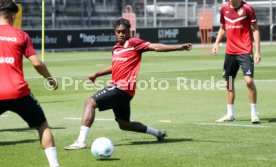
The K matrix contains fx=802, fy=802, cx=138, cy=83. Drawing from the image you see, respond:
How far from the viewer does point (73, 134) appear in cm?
1266

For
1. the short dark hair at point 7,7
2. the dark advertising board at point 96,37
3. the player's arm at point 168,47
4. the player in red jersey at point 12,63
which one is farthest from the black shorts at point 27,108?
the dark advertising board at point 96,37

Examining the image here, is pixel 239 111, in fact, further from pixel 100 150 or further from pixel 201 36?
pixel 201 36

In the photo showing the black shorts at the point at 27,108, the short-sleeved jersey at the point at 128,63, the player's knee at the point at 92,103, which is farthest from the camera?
the short-sleeved jersey at the point at 128,63

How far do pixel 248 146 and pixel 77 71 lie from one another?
717 inches

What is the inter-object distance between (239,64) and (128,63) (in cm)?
354

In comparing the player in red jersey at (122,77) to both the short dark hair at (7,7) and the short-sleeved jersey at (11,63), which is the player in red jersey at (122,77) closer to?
the short-sleeved jersey at (11,63)

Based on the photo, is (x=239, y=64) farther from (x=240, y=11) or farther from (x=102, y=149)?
(x=102, y=149)

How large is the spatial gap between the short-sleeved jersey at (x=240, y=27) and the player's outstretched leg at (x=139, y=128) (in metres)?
3.21

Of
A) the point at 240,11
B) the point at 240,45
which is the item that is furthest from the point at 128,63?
the point at 240,11

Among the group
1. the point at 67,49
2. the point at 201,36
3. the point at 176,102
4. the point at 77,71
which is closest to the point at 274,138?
the point at 176,102

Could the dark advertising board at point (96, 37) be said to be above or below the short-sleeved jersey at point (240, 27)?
below

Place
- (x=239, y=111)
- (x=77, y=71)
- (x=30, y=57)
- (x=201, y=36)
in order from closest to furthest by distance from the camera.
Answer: (x=30, y=57) < (x=239, y=111) < (x=77, y=71) < (x=201, y=36)

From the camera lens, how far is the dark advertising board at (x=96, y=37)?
141ft

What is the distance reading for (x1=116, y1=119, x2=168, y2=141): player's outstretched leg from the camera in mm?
11741
